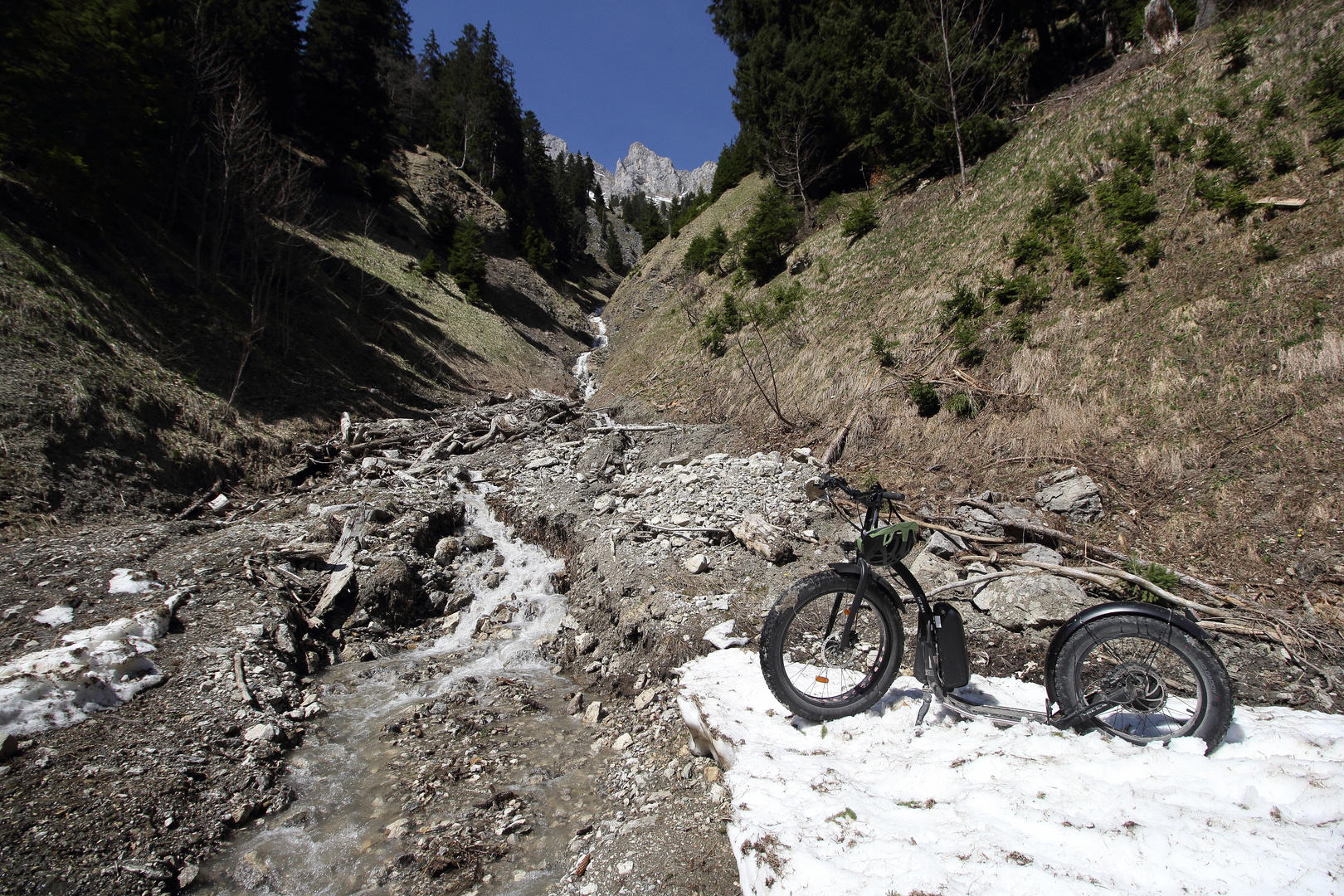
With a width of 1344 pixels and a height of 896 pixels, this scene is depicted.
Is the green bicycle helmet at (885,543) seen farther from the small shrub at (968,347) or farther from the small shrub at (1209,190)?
the small shrub at (1209,190)

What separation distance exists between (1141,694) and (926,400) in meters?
7.14

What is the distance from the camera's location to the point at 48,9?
38.4 ft

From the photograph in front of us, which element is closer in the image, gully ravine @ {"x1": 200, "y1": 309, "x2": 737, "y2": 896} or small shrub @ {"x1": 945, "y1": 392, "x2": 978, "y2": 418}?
gully ravine @ {"x1": 200, "y1": 309, "x2": 737, "y2": 896}

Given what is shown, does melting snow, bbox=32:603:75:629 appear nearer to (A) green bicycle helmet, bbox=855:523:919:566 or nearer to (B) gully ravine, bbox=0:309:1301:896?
(B) gully ravine, bbox=0:309:1301:896

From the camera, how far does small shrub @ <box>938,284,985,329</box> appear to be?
1100 cm

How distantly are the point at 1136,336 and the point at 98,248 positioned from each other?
70.2 feet

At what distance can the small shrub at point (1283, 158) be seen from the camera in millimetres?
8531

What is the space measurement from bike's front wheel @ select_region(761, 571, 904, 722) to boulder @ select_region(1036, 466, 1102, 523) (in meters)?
4.80

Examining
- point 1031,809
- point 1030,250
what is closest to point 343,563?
point 1031,809

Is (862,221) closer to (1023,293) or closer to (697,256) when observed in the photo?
(1023,293)

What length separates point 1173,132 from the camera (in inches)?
415


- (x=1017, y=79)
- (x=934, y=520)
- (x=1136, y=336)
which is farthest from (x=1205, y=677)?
(x=1017, y=79)

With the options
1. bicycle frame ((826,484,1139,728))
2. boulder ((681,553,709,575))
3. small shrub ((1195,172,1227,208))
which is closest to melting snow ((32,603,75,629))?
boulder ((681,553,709,575))

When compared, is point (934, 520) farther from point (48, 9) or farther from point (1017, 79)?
point (48, 9)
